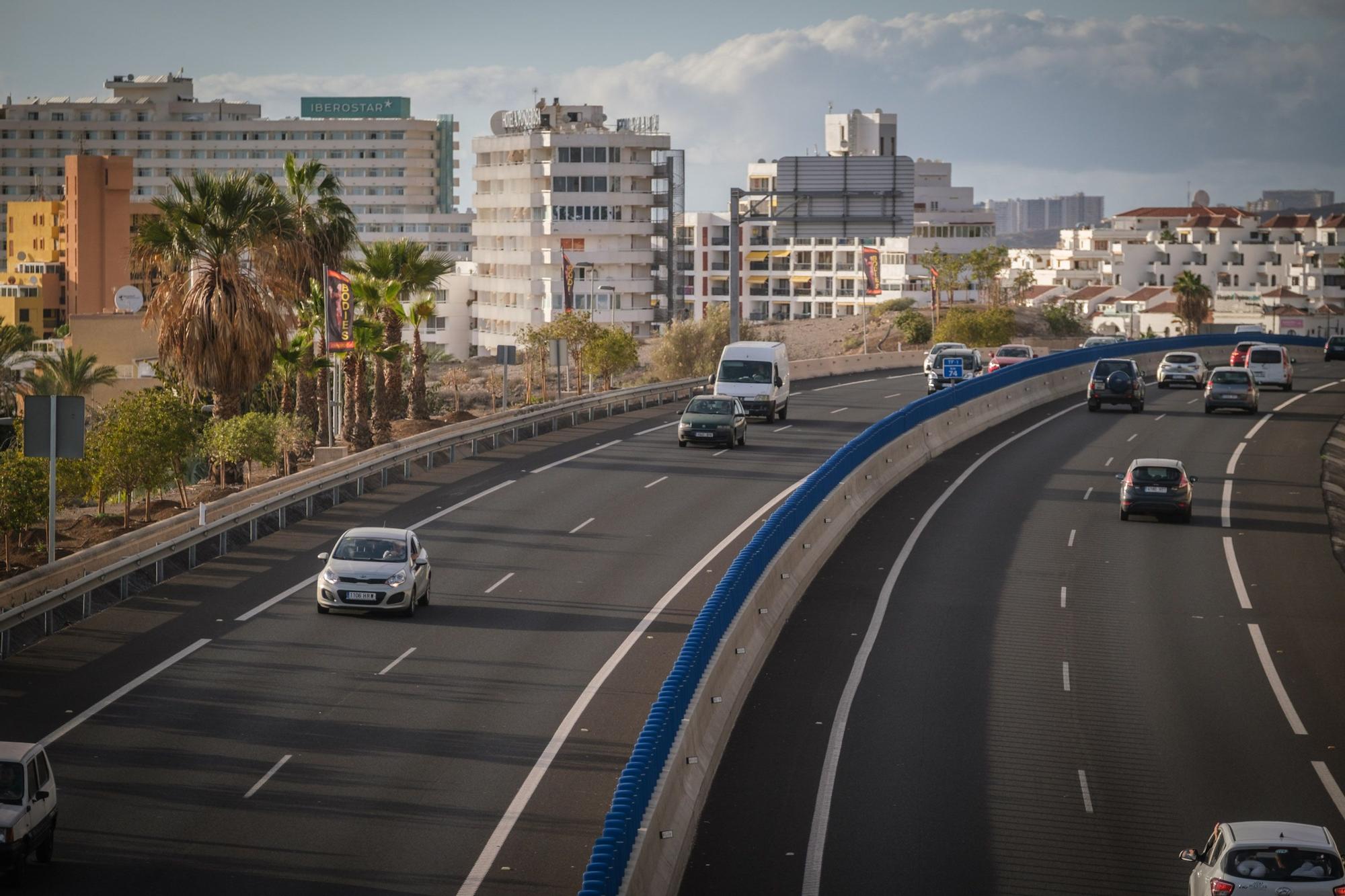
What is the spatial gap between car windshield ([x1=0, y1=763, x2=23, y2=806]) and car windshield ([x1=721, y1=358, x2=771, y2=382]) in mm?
36744

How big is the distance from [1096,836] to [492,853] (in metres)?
6.09

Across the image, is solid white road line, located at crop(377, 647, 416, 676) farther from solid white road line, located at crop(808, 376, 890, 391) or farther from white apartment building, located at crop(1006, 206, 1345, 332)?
white apartment building, located at crop(1006, 206, 1345, 332)

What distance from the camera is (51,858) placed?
14641 millimetres

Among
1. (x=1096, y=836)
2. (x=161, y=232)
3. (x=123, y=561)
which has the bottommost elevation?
(x=1096, y=836)

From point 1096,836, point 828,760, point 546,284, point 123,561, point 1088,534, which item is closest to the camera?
point 1096,836

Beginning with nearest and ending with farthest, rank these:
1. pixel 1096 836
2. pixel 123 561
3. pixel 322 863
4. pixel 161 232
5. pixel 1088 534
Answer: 1. pixel 322 863
2. pixel 1096 836
3. pixel 123 561
4. pixel 1088 534
5. pixel 161 232

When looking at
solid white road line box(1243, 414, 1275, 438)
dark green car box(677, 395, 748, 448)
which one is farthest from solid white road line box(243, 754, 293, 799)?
solid white road line box(1243, 414, 1275, 438)

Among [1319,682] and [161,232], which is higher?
[161,232]

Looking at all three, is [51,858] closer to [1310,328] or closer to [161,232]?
[161,232]

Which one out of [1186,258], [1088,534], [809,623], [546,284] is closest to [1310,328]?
[1186,258]

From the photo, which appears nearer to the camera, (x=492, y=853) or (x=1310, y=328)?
(x=492, y=853)

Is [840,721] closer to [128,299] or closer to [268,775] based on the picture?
[268,775]

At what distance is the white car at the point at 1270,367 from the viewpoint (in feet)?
212

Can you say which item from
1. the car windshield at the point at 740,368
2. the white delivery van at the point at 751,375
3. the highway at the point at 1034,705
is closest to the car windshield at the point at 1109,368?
the white delivery van at the point at 751,375
